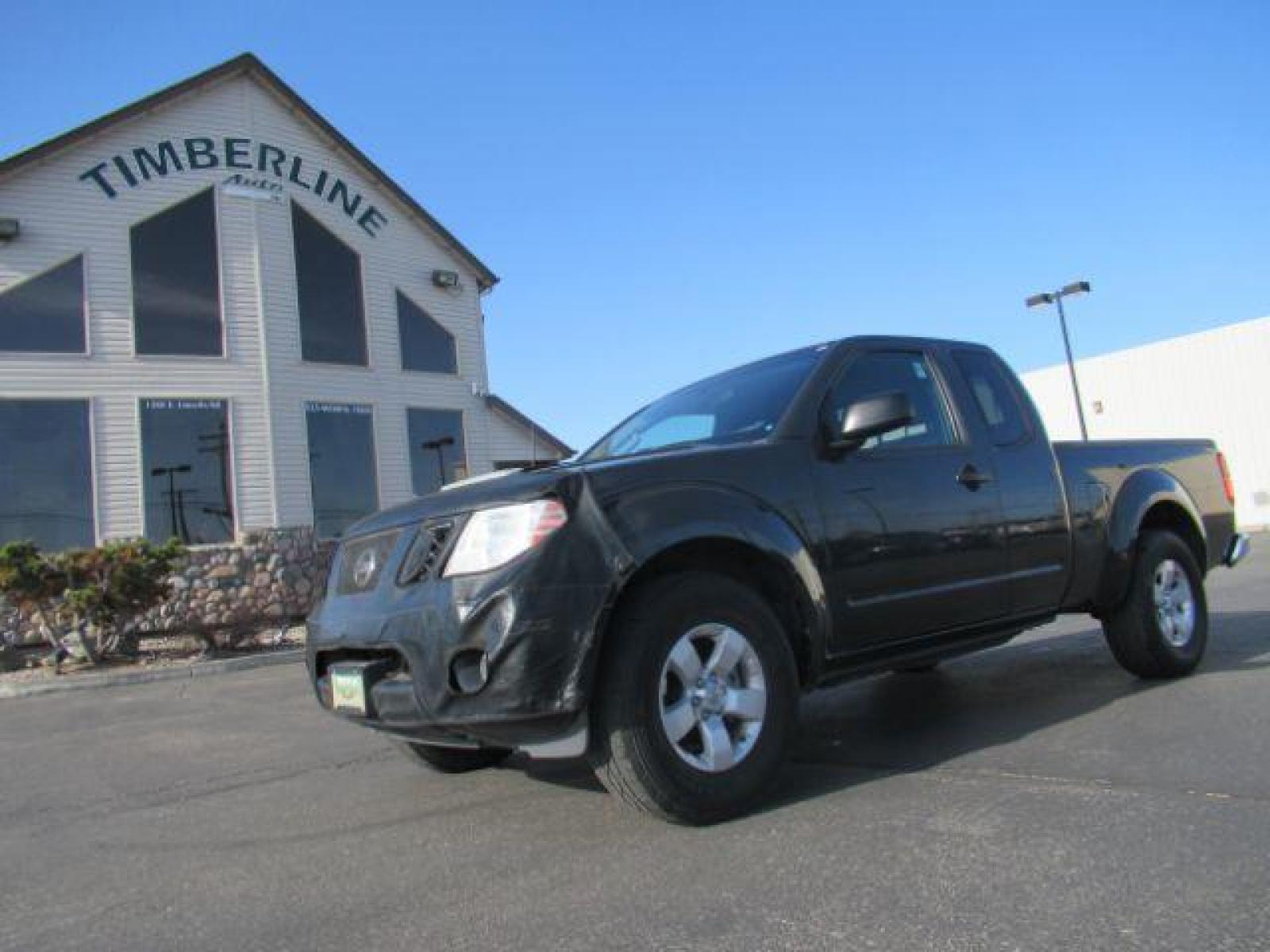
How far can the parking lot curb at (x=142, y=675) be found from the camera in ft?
34.8

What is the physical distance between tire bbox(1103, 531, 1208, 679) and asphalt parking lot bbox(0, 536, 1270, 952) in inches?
5.9

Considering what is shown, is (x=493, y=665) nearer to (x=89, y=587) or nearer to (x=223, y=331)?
(x=89, y=587)

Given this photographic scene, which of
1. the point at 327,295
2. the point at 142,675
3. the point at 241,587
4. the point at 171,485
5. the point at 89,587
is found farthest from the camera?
the point at 327,295

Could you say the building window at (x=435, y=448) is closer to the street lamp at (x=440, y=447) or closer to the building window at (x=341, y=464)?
the street lamp at (x=440, y=447)

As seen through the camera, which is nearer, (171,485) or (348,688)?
(348,688)

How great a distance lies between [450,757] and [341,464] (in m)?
13.8

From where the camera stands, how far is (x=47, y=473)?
48.4 ft

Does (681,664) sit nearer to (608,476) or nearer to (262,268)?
(608,476)

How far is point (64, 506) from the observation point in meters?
14.8

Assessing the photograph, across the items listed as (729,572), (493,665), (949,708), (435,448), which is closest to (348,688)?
(493,665)

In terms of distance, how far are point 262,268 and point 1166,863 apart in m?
16.9

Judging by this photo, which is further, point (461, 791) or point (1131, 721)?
point (1131, 721)

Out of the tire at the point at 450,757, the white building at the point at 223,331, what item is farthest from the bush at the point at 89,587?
the tire at the point at 450,757

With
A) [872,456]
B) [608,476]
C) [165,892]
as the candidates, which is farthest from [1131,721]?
[165,892]
